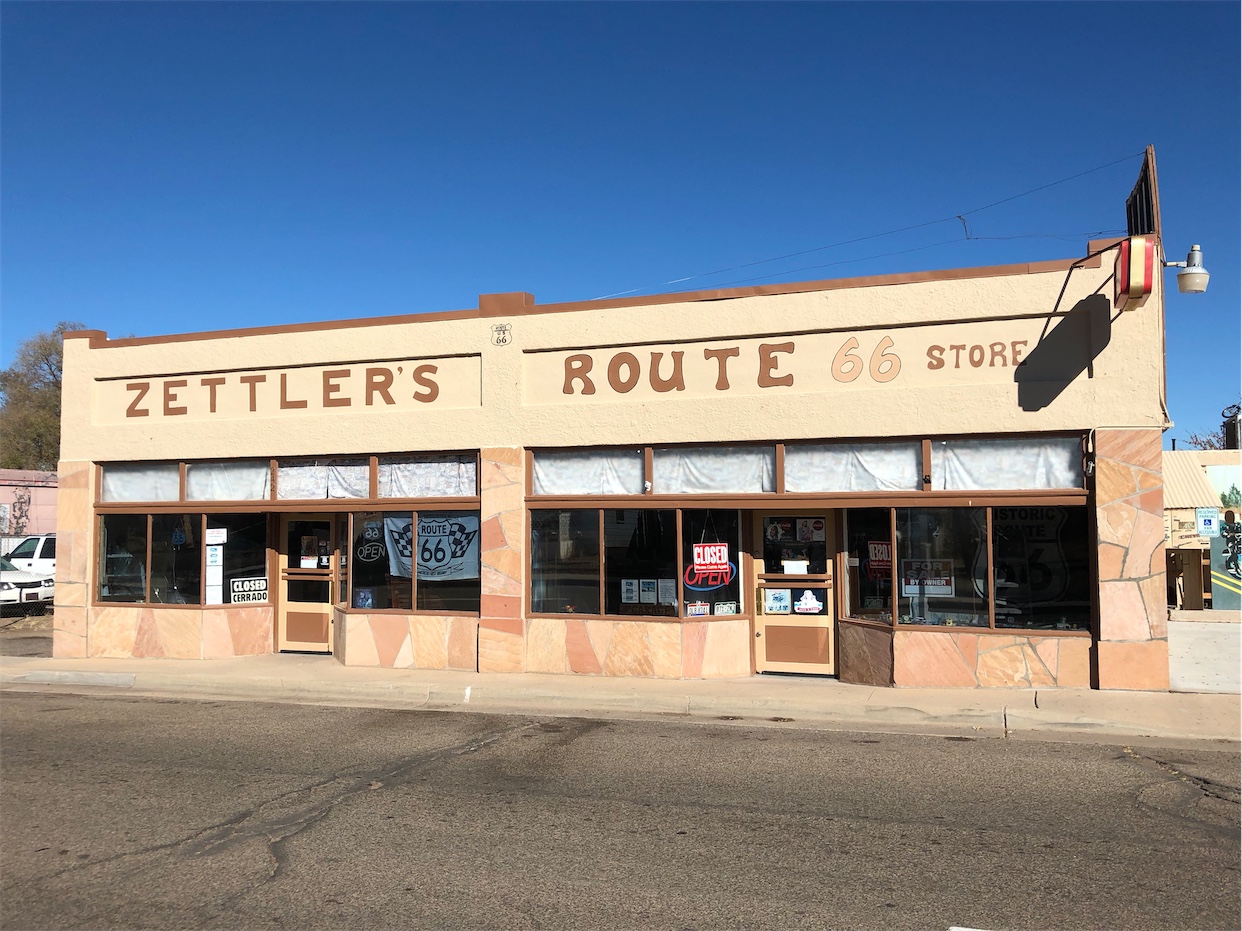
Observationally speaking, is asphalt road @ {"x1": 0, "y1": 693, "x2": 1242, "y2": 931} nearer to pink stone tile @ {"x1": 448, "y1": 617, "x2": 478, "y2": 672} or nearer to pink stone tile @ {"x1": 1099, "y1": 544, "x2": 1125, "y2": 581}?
pink stone tile @ {"x1": 1099, "y1": 544, "x2": 1125, "y2": 581}

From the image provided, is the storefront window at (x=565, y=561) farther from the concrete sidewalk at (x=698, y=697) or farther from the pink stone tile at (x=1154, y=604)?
the pink stone tile at (x=1154, y=604)

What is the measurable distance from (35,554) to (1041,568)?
2347cm

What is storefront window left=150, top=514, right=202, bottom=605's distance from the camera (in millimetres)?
14930

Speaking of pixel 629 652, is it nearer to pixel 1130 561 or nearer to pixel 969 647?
pixel 969 647

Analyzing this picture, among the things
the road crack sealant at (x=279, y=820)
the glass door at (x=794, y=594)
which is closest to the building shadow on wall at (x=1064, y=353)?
the glass door at (x=794, y=594)

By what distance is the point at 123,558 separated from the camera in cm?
1531

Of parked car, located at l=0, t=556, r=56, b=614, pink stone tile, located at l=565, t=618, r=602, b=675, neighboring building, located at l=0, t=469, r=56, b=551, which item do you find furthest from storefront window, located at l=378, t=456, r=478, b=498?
neighboring building, located at l=0, t=469, r=56, b=551

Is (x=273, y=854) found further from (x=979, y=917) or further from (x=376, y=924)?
(x=979, y=917)

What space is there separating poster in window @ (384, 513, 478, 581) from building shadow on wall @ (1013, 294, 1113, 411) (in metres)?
7.41

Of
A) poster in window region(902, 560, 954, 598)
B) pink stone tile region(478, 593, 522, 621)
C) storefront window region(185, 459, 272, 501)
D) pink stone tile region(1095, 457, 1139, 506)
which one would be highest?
storefront window region(185, 459, 272, 501)

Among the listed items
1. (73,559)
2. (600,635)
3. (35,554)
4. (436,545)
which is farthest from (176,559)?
(35,554)

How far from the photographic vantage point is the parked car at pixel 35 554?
75.9ft

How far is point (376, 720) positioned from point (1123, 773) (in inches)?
290

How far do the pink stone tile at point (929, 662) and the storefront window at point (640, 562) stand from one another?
114 inches
